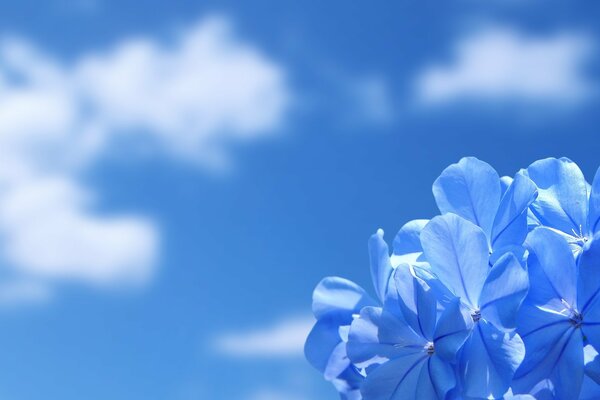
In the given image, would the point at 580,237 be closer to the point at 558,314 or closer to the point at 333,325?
the point at 558,314

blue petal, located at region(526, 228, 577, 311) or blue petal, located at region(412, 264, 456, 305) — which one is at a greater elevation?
blue petal, located at region(412, 264, 456, 305)

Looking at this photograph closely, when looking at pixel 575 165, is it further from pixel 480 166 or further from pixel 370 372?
pixel 370 372

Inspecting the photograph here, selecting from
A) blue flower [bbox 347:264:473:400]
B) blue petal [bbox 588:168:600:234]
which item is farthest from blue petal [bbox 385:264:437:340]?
blue petal [bbox 588:168:600:234]

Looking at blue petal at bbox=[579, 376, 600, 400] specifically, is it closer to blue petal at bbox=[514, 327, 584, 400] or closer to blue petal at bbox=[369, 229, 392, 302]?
blue petal at bbox=[514, 327, 584, 400]

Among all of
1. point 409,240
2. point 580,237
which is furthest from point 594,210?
point 409,240

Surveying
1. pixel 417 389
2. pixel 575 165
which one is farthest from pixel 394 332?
pixel 575 165

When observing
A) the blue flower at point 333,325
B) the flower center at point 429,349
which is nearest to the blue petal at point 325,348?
the blue flower at point 333,325
